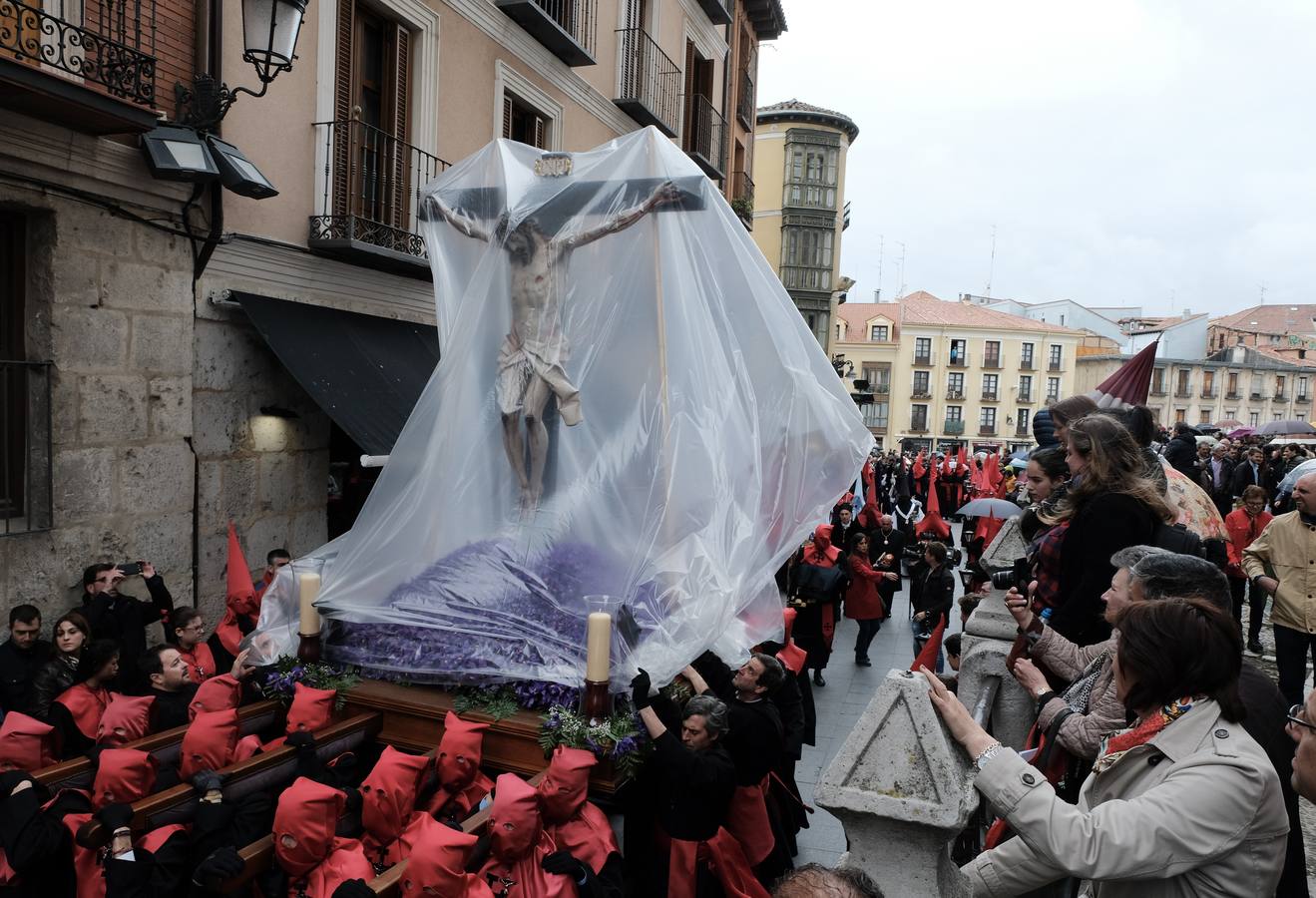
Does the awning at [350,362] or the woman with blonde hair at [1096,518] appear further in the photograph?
the awning at [350,362]

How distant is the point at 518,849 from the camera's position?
3199 millimetres

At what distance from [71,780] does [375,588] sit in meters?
1.48

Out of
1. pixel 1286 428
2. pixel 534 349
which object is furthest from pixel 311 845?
pixel 1286 428

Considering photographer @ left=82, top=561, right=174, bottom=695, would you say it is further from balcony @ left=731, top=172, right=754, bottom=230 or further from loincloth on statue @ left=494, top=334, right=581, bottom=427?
balcony @ left=731, top=172, right=754, bottom=230

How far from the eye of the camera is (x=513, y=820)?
3160 millimetres

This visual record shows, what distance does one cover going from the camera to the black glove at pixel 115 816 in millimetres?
3141

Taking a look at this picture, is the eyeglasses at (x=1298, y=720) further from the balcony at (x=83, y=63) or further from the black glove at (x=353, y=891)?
the balcony at (x=83, y=63)

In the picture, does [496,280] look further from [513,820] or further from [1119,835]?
[1119,835]

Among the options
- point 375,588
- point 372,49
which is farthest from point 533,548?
point 372,49

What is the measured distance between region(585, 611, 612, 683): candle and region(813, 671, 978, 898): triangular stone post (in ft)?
4.96

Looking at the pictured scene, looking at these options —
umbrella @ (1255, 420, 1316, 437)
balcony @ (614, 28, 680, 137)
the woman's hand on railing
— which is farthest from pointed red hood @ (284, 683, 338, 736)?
umbrella @ (1255, 420, 1316, 437)

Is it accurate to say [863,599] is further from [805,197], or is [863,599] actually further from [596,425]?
[805,197]

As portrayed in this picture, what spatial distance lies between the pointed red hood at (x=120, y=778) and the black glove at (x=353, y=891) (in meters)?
1.24

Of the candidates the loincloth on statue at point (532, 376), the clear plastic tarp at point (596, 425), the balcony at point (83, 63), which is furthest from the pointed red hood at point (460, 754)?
the balcony at point (83, 63)
